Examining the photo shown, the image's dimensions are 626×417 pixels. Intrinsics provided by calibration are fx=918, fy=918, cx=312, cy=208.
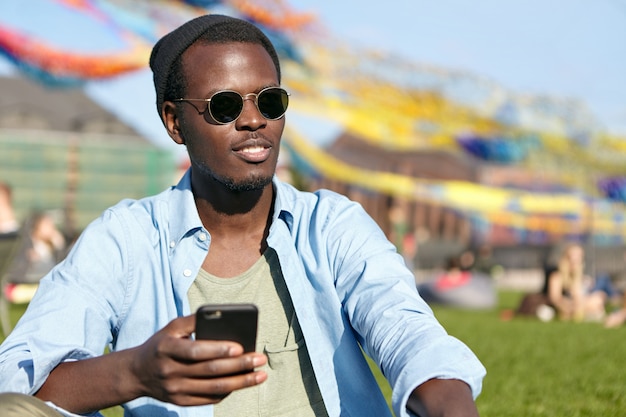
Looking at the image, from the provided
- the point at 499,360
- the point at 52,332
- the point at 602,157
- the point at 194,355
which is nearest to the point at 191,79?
the point at 52,332

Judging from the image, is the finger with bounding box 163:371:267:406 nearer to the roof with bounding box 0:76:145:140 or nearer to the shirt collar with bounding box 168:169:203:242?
the shirt collar with bounding box 168:169:203:242

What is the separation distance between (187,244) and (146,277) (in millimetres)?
138

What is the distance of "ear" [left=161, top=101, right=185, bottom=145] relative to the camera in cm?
246

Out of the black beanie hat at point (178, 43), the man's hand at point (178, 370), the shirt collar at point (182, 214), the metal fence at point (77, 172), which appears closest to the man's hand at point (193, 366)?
the man's hand at point (178, 370)

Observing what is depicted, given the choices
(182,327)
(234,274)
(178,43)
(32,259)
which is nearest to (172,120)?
(178,43)

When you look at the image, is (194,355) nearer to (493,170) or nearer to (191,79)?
(191,79)

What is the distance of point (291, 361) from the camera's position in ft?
7.18

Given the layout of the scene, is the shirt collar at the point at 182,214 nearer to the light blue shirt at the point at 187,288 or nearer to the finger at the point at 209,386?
the light blue shirt at the point at 187,288

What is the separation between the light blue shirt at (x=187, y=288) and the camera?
196 cm

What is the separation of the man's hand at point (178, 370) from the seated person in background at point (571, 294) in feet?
35.5

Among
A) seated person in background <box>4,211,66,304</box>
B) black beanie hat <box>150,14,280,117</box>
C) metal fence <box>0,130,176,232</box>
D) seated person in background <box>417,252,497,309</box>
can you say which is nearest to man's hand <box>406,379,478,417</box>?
black beanie hat <box>150,14,280,117</box>

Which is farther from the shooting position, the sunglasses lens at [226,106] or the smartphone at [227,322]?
the sunglasses lens at [226,106]

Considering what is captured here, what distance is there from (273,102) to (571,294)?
35.2ft

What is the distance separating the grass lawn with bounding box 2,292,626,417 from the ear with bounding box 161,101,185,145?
2305 mm
